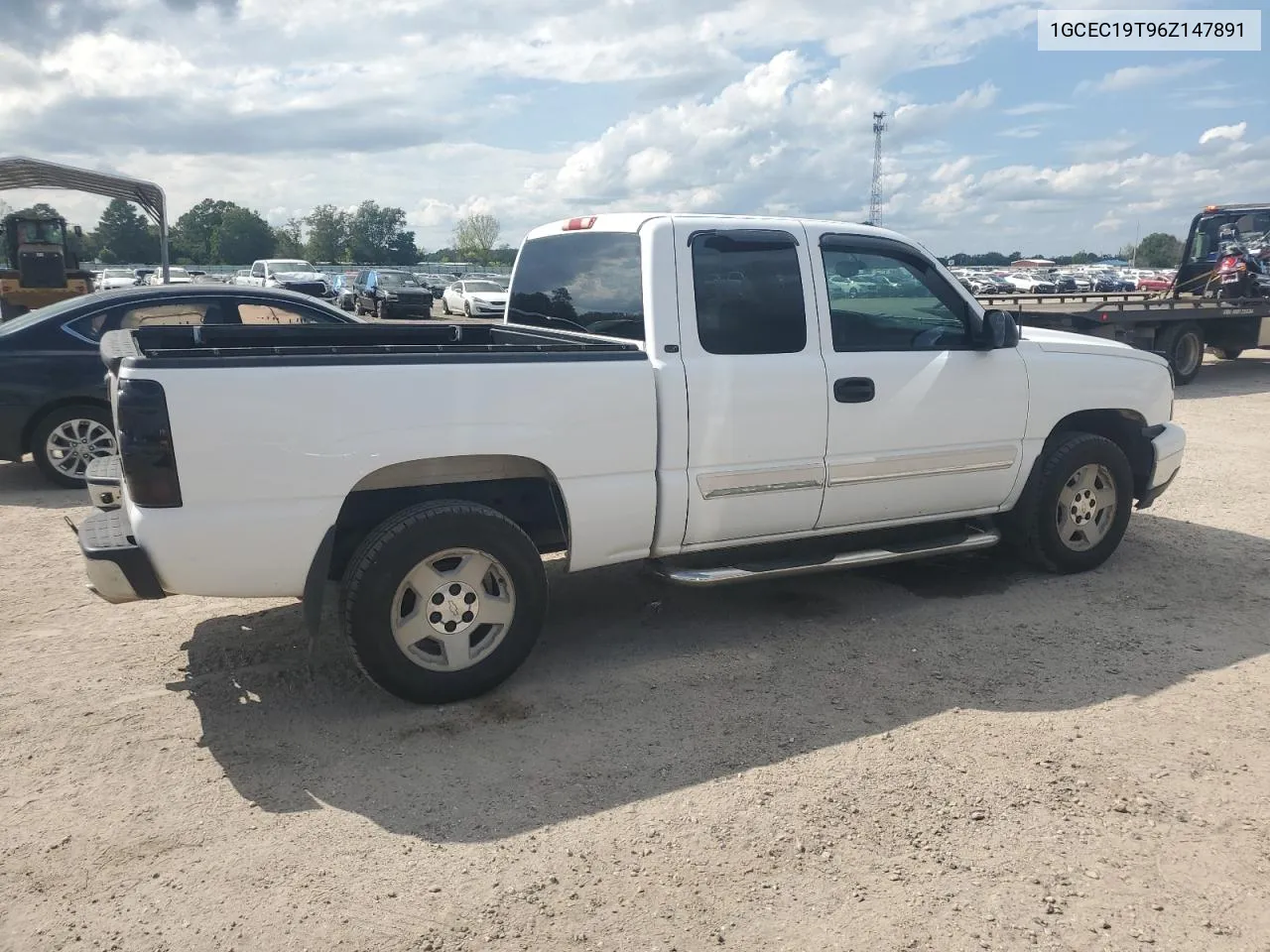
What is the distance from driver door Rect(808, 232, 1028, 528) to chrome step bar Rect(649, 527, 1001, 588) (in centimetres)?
16

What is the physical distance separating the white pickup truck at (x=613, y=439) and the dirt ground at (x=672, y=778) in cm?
42

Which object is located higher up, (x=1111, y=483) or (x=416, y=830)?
(x=1111, y=483)

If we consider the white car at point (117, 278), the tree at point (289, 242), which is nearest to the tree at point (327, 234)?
the tree at point (289, 242)

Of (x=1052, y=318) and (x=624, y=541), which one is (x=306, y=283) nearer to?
(x=1052, y=318)

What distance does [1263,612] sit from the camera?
5.16m

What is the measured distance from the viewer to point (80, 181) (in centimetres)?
2194

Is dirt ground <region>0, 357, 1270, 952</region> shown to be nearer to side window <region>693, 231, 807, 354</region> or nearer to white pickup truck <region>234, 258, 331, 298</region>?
side window <region>693, 231, 807, 354</region>

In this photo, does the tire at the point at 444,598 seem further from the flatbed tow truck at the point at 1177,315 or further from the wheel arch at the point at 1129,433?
the flatbed tow truck at the point at 1177,315

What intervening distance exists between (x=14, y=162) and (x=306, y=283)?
13.1m

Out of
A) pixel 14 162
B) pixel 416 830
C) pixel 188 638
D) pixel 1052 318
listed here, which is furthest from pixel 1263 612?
pixel 14 162

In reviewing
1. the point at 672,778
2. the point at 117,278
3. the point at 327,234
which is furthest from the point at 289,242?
the point at 672,778

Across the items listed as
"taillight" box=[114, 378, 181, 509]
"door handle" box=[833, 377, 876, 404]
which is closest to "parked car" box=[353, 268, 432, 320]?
"door handle" box=[833, 377, 876, 404]

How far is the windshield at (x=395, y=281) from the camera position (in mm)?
31500

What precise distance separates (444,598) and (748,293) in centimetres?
193
